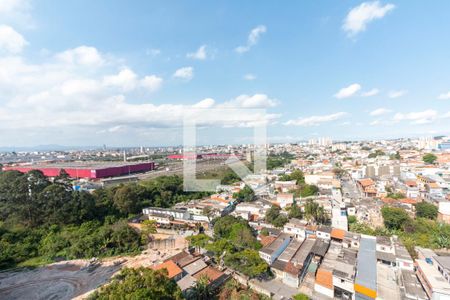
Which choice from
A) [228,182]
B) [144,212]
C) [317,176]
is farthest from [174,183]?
[317,176]

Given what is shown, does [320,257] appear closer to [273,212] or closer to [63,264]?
[273,212]

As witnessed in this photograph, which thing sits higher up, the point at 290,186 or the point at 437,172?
the point at 437,172

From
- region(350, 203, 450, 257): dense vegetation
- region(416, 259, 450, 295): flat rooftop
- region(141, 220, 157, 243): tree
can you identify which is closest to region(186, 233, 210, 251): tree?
region(141, 220, 157, 243): tree

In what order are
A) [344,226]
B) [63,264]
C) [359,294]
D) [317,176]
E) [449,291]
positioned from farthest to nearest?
[317,176] < [344,226] < [63,264] < [359,294] < [449,291]

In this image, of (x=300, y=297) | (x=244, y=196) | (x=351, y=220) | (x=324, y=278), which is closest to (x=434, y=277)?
(x=324, y=278)

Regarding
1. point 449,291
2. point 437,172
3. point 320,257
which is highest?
point 437,172

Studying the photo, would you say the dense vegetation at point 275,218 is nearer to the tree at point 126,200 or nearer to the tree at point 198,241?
the tree at point 198,241

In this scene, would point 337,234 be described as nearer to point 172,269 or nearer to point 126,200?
point 172,269
